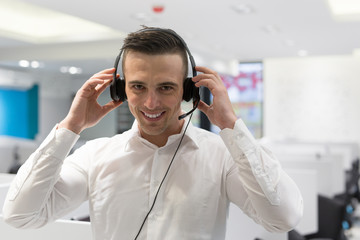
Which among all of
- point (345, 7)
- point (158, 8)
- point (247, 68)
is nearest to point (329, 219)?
point (158, 8)

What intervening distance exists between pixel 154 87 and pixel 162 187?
0.92 ft

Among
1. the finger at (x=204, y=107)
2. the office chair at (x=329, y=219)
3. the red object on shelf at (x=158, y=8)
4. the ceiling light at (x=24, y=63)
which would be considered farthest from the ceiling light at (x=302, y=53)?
the finger at (x=204, y=107)

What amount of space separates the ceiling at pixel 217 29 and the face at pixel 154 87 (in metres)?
3.29

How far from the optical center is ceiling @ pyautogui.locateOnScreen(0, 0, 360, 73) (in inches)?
176

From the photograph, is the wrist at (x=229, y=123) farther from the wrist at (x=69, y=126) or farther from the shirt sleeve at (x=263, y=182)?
the wrist at (x=69, y=126)

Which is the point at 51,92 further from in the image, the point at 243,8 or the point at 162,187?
the point at 162,187

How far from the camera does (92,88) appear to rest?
121 centimetres

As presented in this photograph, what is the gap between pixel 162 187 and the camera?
1.17 meters

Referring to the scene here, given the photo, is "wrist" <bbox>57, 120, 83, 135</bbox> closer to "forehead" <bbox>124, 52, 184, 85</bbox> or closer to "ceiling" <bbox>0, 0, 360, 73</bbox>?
"forehead" <bbox>124, 52, 184, 85</bbox>

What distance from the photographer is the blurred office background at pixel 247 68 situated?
439 centimetres

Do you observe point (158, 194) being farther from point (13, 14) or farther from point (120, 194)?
point (13, 14)

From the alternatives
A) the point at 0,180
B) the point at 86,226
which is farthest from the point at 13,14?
the point at 86,226

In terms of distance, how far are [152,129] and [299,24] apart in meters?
4.86

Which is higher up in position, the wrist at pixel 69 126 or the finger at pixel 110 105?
the finger at pixel 110 105
